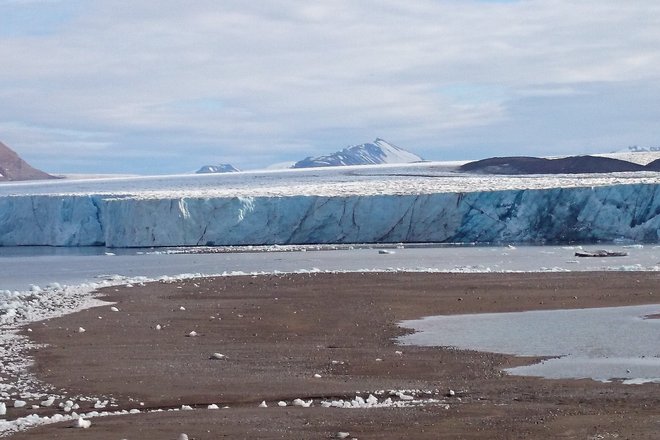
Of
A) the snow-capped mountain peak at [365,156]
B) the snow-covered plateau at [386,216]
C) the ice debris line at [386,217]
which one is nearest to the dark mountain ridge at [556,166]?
the snow-covered plateau at [386,216]

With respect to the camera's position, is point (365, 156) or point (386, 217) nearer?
point (386, 217)

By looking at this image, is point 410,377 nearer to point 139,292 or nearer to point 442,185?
point 139,292

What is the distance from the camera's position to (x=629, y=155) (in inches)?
2194

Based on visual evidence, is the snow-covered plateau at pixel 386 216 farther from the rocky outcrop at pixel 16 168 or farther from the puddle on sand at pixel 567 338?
the rocky outcrop at pixel 16 168

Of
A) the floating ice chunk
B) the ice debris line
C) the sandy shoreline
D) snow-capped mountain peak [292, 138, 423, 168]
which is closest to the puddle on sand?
the sandy shoreline

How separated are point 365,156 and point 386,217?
308ft

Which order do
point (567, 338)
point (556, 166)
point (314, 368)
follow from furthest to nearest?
point (556, 166) → point (567, 338) → point (314, 368)

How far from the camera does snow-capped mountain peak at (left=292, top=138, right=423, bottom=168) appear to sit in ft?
395

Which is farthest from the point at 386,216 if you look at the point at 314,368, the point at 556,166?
the point at 556,166

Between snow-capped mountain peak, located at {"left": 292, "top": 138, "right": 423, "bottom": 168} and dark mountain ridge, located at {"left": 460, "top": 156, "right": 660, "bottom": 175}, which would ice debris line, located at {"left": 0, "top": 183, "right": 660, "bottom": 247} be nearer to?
dark mountain ridge, located at {"left": 460, "top": 156, "right": 660, "bottom": 175}

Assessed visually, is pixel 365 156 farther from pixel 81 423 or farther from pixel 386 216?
pixel 81 423

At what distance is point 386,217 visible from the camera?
1179 inches

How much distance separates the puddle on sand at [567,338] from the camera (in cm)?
894

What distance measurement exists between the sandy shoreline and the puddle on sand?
0.39 m
